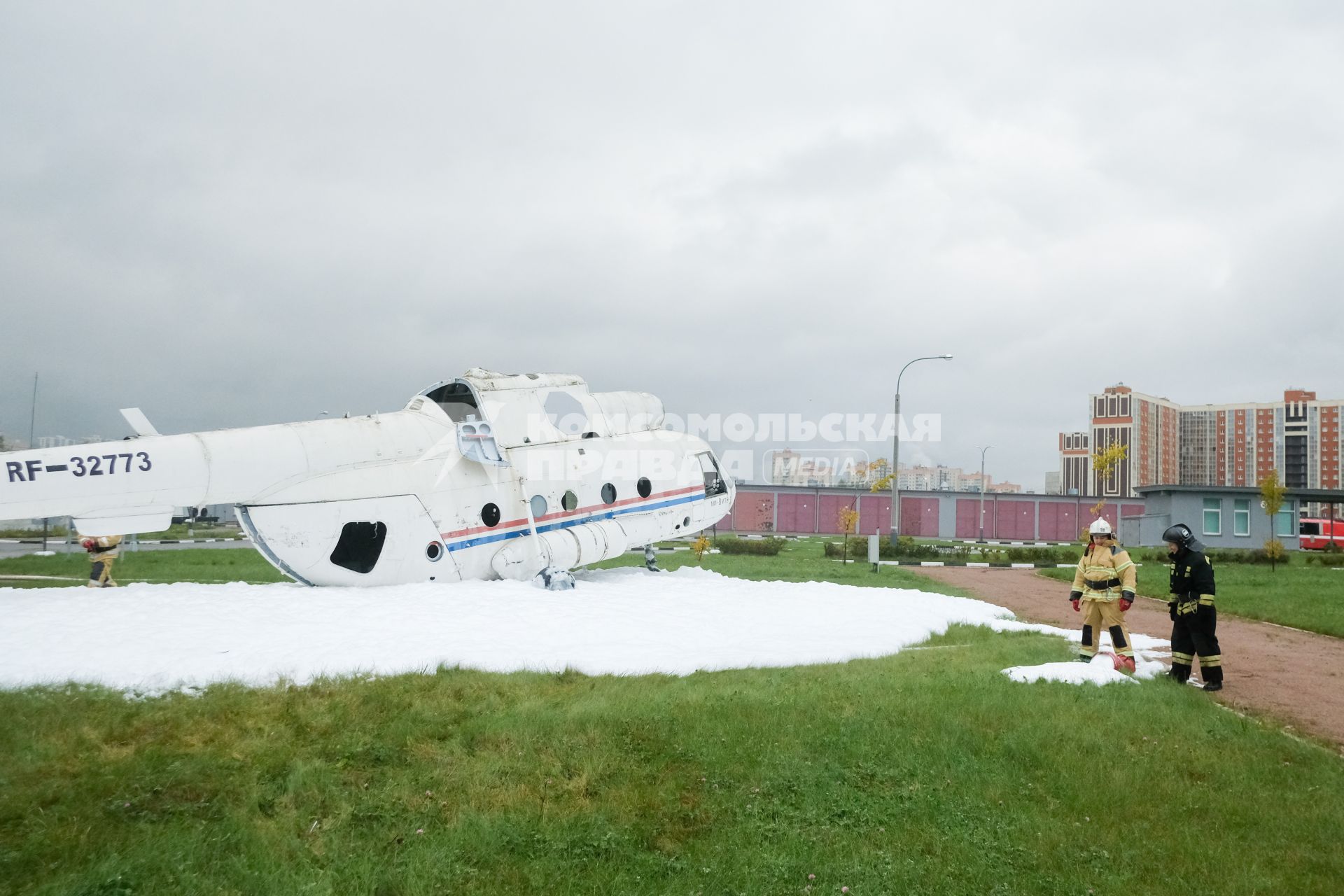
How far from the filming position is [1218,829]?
6047 mm

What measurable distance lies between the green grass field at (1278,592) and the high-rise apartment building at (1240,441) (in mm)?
71900

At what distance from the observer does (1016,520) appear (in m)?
59.9

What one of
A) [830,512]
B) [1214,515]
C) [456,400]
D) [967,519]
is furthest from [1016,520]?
[456,400]

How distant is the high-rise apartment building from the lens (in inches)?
3952

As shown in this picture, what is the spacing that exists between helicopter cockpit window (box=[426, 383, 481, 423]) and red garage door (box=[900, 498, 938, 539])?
4941cm

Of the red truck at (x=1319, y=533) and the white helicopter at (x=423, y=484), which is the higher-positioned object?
the white helicopter at (x=423, y=484)

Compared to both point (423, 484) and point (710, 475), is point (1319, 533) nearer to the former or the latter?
point (710, 475)

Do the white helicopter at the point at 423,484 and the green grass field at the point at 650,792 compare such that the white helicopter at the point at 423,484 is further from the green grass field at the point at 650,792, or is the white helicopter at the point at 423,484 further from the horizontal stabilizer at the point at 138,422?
the green grass field at the point at 650,792

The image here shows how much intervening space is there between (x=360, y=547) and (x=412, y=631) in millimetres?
3159

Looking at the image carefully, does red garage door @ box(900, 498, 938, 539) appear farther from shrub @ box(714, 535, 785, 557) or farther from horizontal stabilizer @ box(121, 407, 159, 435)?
horizontal stabilizer @ box(121, 407, 159, 435)

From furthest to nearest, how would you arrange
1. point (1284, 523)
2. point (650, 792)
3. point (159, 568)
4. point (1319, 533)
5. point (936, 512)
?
point (936, 512)
point (1319, 533)
point (1284, 523)
point (159, 568)
point (650, 792)

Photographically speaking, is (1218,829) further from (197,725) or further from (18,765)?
(18,765)

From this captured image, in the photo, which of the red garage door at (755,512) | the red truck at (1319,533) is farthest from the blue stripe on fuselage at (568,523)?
the red truck at (1319,533)

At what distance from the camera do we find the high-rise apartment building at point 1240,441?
329 feet
